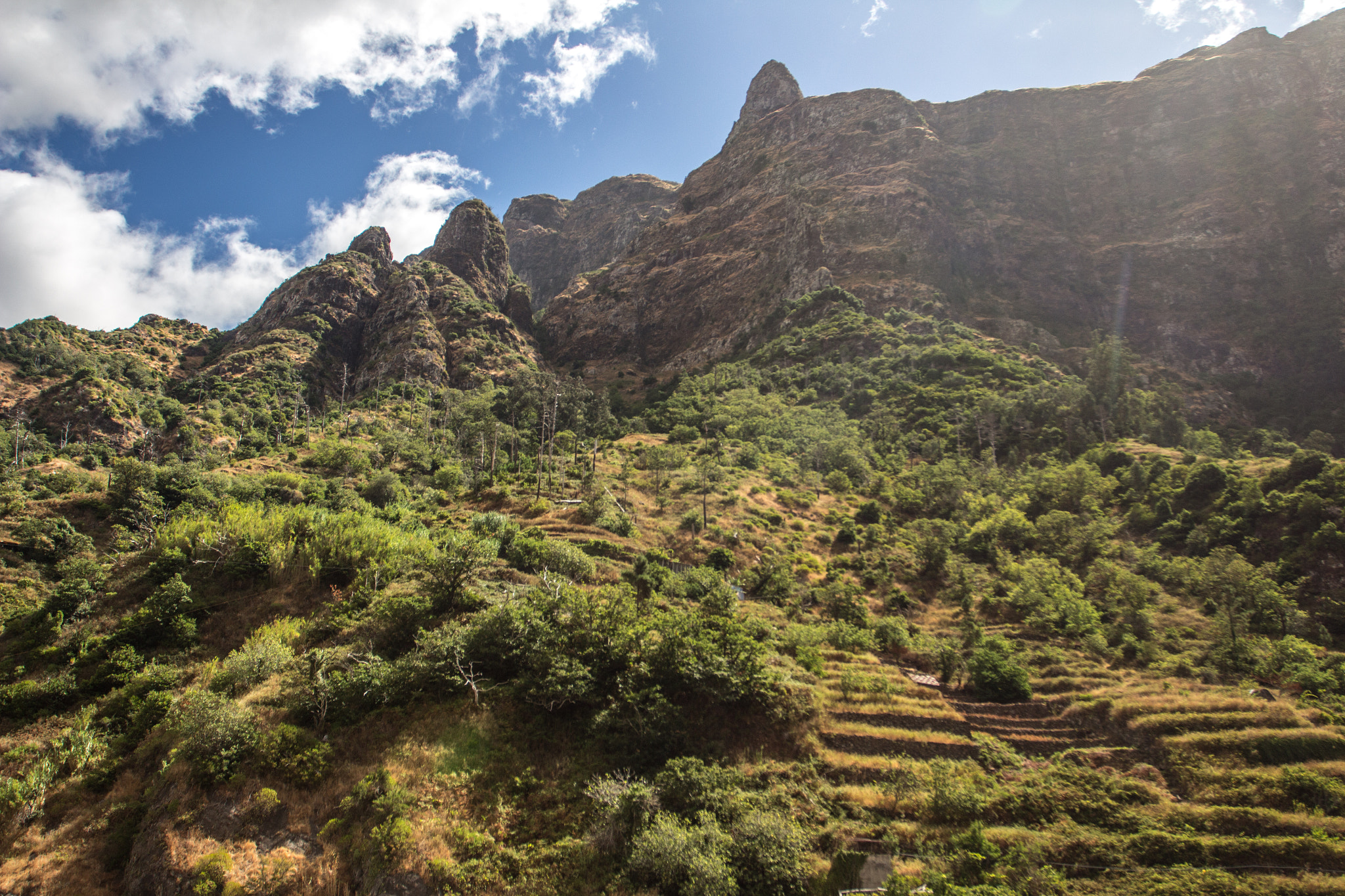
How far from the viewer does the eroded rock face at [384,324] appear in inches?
4067

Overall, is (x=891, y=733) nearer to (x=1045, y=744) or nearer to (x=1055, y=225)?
(x=1045, y=744)

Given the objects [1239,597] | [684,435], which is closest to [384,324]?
[684,435]

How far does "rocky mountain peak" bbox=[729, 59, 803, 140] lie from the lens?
177 m

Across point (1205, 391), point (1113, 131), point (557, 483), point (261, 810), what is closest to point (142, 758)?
point (261, 810)

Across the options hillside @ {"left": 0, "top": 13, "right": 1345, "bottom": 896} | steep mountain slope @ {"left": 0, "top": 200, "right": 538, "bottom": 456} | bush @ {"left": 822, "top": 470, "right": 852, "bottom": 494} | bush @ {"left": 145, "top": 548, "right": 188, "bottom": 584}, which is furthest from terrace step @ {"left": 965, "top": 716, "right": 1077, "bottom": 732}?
steep mountain slope @ {"left": 0, "top": 200, "right": 538, "bottom": 456}

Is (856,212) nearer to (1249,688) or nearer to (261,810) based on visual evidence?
(1249,688)

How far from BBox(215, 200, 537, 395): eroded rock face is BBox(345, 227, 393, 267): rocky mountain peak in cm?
26

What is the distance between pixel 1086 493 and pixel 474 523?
183ft

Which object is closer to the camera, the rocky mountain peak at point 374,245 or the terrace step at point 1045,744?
the terrace step at point 1045,744

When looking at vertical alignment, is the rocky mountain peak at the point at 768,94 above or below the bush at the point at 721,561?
above

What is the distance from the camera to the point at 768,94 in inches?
7057

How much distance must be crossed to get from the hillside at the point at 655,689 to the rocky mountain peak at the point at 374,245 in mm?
101539

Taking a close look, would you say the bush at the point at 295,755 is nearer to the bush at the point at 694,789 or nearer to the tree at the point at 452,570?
the tree at the point at 452,570

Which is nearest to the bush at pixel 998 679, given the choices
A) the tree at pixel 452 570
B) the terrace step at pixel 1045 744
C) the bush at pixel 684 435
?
the terrace step at pixel 1045 744
